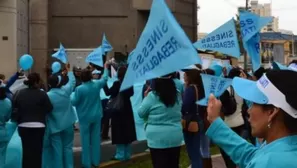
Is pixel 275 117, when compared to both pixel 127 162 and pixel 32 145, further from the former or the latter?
pixel 127 162

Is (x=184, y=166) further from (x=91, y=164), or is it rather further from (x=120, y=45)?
(x=120, y=45)

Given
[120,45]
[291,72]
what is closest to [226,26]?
[291,72]

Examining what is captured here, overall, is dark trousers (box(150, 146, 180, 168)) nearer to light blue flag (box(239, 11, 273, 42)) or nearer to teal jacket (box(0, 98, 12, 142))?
light blue flag (box(239, 11, 273, 42))

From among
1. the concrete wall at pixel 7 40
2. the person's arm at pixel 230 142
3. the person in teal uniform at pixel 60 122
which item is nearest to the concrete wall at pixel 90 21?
the concrete wall at pixel 7 40

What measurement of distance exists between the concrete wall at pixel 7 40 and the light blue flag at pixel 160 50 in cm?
2093

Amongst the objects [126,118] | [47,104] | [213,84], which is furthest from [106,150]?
[213,84]

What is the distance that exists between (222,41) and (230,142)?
12.2 feet

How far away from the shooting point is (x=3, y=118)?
7.22 metres

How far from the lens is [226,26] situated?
6.97 meters

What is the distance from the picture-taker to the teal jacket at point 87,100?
29.8 feet

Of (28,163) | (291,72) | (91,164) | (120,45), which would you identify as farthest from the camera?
(120,45)

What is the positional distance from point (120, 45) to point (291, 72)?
31404 mm

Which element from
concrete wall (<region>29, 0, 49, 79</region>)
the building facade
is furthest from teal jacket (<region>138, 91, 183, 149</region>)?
the building facade

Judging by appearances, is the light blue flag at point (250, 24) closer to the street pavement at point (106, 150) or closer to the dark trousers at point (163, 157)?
the dark trousers at point (163, 157)
